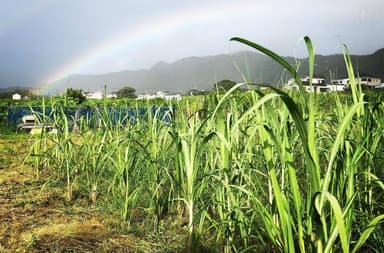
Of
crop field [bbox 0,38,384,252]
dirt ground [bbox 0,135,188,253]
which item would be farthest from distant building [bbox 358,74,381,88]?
dirt ground [bbox 0,135,188,253]

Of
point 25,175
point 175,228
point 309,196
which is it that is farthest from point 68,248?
point 25,175

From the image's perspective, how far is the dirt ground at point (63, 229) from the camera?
2.32 metres

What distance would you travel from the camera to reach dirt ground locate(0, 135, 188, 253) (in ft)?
7.60

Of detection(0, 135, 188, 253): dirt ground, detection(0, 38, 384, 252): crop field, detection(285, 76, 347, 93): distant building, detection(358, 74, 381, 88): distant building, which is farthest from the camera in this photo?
detection(358, 74, 381, 88): distant building

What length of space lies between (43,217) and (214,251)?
4.99 ft

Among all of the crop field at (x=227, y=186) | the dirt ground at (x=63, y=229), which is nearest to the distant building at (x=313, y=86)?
the crop field at (x=227, y=186)

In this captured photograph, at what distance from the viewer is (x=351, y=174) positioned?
1507 millimetres

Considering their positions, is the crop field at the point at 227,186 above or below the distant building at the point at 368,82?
below

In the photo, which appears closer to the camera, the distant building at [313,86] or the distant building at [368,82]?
the distant building at [313,86]

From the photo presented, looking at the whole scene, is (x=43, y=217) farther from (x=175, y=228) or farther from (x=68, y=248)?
(x=175, y=228)

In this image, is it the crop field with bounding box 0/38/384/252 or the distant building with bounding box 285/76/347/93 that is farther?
the distant building with bounding box 285/76/347/93

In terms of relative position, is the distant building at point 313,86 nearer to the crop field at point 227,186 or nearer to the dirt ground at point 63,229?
the crop field at point 227,186

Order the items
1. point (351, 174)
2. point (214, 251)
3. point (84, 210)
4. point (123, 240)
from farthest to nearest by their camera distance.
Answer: point (84, 210)
point (123, 240)
point (214, 251)
point (351, 174)

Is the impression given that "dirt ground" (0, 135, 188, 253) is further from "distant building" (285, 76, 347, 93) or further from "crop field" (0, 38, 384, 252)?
"distant building" (285, 76, 347, 93)
